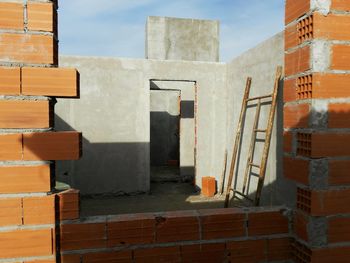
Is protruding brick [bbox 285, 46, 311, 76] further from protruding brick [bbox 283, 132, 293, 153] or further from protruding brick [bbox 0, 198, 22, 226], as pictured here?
protruding brick [bbox 0, 198, 22, 226]

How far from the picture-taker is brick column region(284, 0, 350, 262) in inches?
82.3

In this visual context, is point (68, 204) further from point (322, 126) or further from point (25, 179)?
point (322, 126)

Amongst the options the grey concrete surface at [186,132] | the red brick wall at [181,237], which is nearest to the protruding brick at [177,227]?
the red brick wall at [181,237]

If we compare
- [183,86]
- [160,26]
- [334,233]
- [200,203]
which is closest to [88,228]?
[334,233]

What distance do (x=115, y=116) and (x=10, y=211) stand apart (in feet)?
16.0

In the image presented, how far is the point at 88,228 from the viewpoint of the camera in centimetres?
212

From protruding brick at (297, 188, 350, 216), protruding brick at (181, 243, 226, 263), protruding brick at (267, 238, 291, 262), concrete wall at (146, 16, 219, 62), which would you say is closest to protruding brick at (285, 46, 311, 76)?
protruding brick at (297, 188, 350, 216)

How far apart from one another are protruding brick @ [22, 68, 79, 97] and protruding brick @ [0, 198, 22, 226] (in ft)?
2.23

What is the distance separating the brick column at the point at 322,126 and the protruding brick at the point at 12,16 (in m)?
1.86

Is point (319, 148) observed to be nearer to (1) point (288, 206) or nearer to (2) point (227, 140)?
(1) point (288, 206)

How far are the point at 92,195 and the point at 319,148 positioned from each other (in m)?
5.49

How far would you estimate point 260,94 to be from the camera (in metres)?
5.49

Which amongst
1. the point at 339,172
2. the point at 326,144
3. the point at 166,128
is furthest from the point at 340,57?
the point at 166,128

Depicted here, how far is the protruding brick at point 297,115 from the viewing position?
7.08 feet
